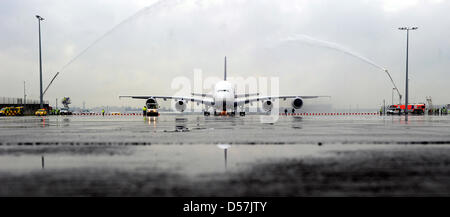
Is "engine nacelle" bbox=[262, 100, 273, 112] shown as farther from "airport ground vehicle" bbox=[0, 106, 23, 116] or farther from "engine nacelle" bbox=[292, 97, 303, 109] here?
"airport ground vehicle" bbox=[0, 106, 23, 116]

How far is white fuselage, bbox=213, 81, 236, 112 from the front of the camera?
46.4 meters

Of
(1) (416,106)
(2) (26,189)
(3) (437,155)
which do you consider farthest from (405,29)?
(2) (26,189)

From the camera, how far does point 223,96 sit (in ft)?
152

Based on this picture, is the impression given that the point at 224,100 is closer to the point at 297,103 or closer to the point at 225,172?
the point at 297,103

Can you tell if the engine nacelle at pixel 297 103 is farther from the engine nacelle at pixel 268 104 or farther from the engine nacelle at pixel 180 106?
the engine nacelle at pixel 180 106

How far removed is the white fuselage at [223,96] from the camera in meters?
46.4

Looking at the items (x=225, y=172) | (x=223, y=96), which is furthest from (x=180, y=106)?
(x=225, y=172)

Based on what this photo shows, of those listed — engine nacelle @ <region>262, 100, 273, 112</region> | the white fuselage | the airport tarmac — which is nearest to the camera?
the airport tarmac

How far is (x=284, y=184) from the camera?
5988 millimetres

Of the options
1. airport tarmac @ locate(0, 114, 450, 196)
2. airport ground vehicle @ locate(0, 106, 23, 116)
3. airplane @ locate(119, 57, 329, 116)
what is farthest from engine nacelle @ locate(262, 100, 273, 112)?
airport ground vehicle @ locate(0, 106, 23, 116)

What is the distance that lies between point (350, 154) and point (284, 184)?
453 cm

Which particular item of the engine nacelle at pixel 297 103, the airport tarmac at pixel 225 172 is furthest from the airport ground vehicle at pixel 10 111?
the airport tarmac at pixel 225 172
